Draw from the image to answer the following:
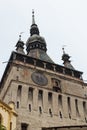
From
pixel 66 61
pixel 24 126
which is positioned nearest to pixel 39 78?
pixel 24 126

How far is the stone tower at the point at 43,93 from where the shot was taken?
96.7ft

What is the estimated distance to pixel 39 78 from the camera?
109 ft

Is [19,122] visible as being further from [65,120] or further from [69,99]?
[69,99]

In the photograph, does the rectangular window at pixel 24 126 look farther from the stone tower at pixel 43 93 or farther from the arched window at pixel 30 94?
the arched window at pixel 30 94

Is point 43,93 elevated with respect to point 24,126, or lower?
elevated

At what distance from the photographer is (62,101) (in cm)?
3250

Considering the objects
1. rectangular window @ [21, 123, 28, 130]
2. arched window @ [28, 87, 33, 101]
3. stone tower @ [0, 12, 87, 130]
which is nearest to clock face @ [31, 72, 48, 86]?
stone tower @ [0, 12, 87, 130]

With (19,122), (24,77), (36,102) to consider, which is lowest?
(19,122)

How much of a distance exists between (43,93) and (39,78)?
6.17 ft

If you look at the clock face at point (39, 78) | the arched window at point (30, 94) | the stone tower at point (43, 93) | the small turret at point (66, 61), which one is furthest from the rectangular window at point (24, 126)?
the small turret at point (66, 61)

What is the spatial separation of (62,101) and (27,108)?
14.1 feet

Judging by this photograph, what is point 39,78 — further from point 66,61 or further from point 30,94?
point 66,61

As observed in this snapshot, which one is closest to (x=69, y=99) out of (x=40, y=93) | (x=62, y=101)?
(x=62, y=101)

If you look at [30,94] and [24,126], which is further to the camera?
[30,94]
